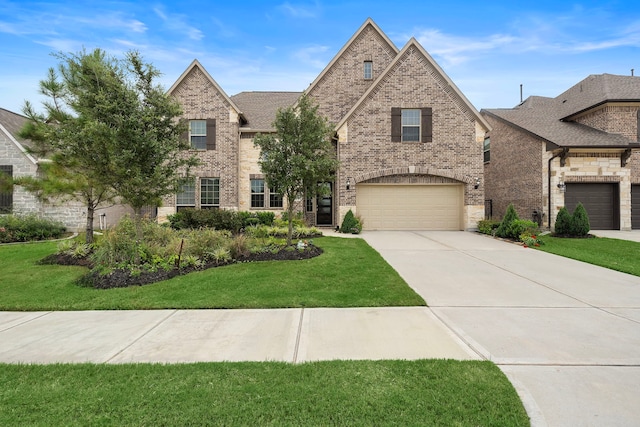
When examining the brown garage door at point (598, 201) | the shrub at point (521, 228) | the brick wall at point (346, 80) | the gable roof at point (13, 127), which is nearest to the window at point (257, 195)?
the brick wall at point (346, 80)

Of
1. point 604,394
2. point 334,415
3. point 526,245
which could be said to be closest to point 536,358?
point 604,394

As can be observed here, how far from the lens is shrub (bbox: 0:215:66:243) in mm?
12320

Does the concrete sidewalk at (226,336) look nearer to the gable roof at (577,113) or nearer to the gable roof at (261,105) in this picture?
the gable roof at (261,105)

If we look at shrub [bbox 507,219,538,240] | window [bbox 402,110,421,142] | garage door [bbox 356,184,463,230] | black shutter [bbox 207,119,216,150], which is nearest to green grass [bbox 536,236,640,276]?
shrub [bbox 507,219,538,240]

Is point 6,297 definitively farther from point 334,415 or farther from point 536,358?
point 536,358

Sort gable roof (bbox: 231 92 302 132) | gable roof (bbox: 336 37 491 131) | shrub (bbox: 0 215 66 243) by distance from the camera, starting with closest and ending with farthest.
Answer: shrub (bbox: 0 215 66 243)
gable roof (bbox: 336 37 491 131)
gable roof (bbox: 231 92 302 132)

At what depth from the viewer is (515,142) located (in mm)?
17062

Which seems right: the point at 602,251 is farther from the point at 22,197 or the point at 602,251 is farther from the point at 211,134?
the point at 22,197

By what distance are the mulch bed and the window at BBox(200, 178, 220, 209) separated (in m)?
8.32

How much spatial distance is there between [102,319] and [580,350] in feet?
19.5

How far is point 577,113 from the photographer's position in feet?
54.9

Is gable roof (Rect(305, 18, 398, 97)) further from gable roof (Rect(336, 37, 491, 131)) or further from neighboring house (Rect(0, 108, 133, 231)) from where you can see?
neighboring house (Rect(0, 108, 133, 231))

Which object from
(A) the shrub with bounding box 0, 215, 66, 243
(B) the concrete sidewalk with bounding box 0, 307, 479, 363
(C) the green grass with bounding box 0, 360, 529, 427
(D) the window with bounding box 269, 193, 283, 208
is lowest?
(B) the concrete sidewalk with bounding box 0, 307, 479, 363

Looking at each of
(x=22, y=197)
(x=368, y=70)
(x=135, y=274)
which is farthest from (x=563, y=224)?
(x=22, y=197)
